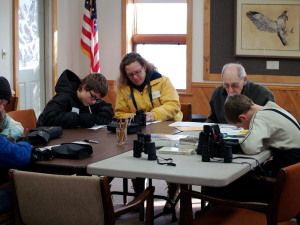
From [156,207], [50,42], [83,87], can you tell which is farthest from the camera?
[50,42]

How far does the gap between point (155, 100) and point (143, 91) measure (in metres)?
0.13

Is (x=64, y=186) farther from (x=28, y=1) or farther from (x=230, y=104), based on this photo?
(x=28, y=1)

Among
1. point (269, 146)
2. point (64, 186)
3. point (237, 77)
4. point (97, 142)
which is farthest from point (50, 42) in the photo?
point (64, 186)

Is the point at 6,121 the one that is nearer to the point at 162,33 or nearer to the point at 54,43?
the point at 54,43

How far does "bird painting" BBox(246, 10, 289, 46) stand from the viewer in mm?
6809

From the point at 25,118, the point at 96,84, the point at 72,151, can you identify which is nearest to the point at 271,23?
the point at 96,84

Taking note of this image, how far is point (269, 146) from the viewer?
127 inches

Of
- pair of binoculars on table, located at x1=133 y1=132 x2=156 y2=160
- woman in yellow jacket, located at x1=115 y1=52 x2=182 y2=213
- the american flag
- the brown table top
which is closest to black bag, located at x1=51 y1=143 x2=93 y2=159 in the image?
the brown table top

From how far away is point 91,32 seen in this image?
732 cm

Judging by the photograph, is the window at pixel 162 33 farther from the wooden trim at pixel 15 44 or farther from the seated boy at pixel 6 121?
the seated boy at pixel 6 121

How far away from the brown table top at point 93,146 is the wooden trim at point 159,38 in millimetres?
3166

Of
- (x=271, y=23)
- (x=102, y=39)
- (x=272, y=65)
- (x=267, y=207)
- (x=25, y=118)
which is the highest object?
(x=271, y=23)

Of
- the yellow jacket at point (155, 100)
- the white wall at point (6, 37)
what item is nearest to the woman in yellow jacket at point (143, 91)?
the yellow jacket at point (155, 100)

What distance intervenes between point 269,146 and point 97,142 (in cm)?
108
